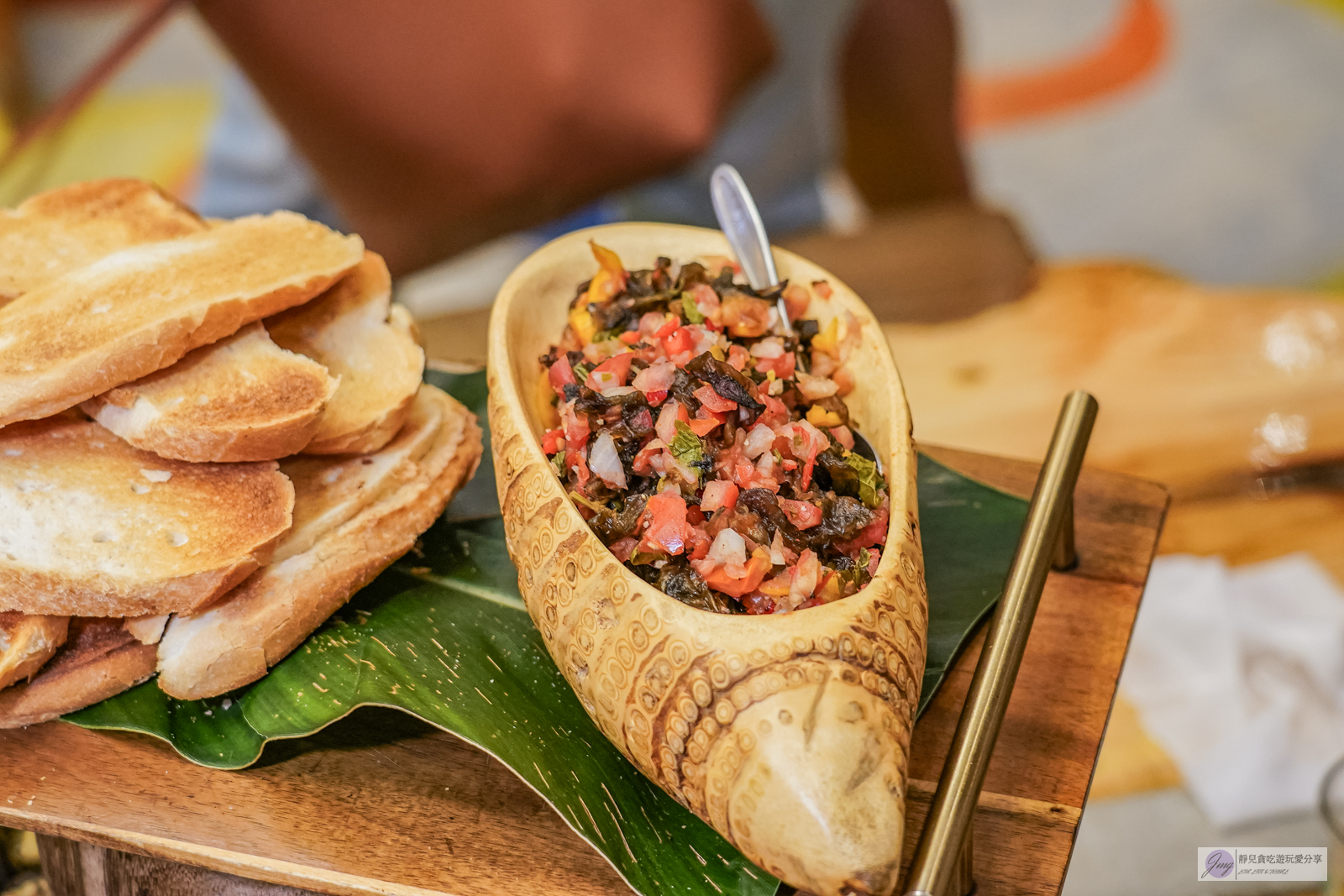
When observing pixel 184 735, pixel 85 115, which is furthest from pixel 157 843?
pixel 85 115

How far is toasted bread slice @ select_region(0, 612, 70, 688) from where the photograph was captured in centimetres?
134

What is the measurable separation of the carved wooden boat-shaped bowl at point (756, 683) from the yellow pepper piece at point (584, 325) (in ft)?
0.63

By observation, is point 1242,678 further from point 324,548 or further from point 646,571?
point 324,548

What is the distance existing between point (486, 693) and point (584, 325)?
0.53m

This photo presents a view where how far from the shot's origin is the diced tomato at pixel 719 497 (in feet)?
4.14

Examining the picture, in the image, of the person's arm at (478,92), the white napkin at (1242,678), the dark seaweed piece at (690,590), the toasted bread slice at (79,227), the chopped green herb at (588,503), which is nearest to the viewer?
the dark seaweed piece at (690,590)

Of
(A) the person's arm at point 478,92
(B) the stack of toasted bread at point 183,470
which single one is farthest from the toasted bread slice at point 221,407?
(A) the person's arm at point 478,92

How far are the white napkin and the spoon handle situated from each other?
4.18ft

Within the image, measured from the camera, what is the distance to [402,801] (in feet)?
4.46

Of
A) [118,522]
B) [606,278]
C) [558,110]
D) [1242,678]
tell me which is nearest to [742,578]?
[606,278]

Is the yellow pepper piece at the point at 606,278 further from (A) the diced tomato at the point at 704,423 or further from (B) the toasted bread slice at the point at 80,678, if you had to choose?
(B) the toasted bread slice at the point at 80,678

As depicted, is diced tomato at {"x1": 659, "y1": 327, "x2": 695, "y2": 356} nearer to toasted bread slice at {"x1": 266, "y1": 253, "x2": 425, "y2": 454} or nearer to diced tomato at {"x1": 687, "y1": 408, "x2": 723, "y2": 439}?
diced tomato at {"x1": 687, "y1": 408, "x2": 723, "y2": 439}

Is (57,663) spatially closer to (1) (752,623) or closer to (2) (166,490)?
(2) (166,490)

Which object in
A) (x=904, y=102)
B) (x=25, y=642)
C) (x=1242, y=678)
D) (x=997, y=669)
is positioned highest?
(x=25, y=642)
